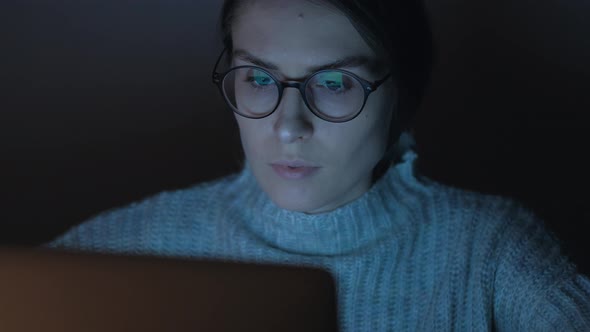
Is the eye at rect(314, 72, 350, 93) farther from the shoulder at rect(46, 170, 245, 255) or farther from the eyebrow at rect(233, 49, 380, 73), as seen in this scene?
the shoulder at rect(46, 170, 245, 255)

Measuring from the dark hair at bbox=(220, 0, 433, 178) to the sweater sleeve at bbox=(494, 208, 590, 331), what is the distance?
256 millimetres

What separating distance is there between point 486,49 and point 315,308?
103 centimetres

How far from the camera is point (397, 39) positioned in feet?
3.29

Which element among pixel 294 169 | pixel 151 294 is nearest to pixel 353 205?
pixel 294 169

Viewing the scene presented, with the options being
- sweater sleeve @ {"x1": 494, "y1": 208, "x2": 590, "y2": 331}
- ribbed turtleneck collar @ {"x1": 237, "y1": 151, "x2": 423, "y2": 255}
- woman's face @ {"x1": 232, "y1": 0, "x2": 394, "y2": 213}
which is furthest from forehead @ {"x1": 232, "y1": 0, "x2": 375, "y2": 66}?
sweater sleeve @ {"x1": 494, "y1": 208, "x2": 590, "y2": 331}

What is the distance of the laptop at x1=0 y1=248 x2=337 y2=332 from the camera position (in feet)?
1.87

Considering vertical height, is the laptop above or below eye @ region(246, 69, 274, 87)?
below

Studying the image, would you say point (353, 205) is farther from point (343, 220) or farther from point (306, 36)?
point (306, 36)

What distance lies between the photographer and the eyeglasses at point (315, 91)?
0.94m

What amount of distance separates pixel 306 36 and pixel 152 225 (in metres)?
0.49

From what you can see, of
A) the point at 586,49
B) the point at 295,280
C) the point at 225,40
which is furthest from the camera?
the point at 586,49

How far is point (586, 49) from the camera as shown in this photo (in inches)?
54.9

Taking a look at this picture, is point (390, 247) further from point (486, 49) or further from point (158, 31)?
point (158, 31)

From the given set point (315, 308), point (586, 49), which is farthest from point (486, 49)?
point (315, 308)
